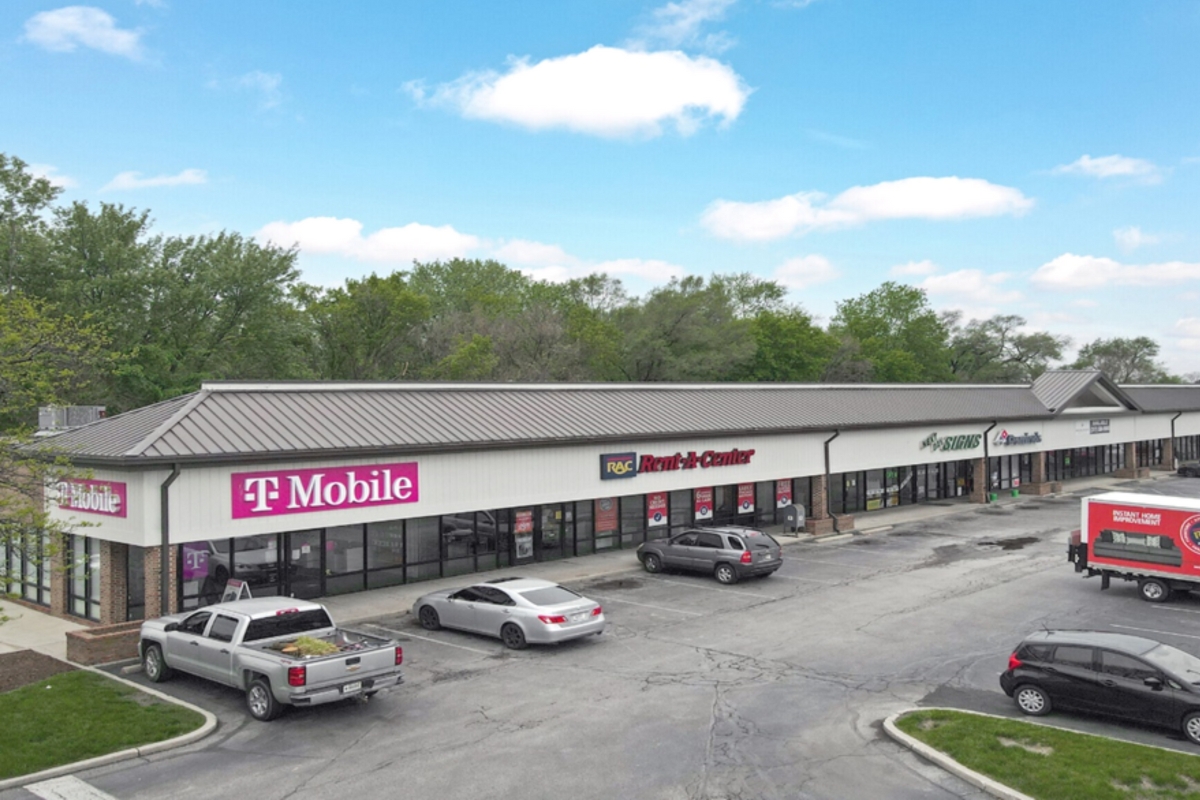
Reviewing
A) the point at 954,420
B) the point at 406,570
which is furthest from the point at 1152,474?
the point at 406,570

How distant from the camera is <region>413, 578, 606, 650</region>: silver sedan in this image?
18.7 metres

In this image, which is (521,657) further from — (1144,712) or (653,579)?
(1144,712)

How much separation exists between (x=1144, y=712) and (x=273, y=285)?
51.3m

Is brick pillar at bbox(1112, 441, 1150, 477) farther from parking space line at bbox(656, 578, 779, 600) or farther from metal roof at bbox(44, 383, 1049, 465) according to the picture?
parking space line at bbox(656, 578, 779, 600)

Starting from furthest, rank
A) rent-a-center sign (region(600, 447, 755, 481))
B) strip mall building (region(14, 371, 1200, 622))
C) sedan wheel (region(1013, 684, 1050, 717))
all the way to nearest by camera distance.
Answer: rent-a-center sign (region(600, 447, 755, 481))
strip mall building (region(14, 371, 1200, 622))
sedan wheel (region(1013, 684, 1050, 717))

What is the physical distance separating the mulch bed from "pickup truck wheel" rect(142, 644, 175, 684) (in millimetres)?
1893

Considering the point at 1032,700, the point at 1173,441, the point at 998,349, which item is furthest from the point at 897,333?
the point at 1032,700

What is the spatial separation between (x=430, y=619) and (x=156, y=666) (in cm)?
589

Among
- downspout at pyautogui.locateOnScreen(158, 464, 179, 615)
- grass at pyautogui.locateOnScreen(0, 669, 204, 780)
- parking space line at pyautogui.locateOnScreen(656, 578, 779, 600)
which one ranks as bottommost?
parking space line at pyautogui.locateOnScreen(656, 578, 779, 600)

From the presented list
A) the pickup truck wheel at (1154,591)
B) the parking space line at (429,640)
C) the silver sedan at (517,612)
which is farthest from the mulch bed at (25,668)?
the pickup truck wheel at (1154,591)

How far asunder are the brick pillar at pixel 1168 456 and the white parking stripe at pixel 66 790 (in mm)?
71925

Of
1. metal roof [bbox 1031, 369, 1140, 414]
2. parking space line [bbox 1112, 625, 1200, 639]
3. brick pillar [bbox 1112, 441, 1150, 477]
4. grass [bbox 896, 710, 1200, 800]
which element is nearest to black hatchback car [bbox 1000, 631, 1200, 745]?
grass [bbox 896, 710, 1200, 800]

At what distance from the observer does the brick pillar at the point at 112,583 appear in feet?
68.1

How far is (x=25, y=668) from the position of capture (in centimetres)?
1772
